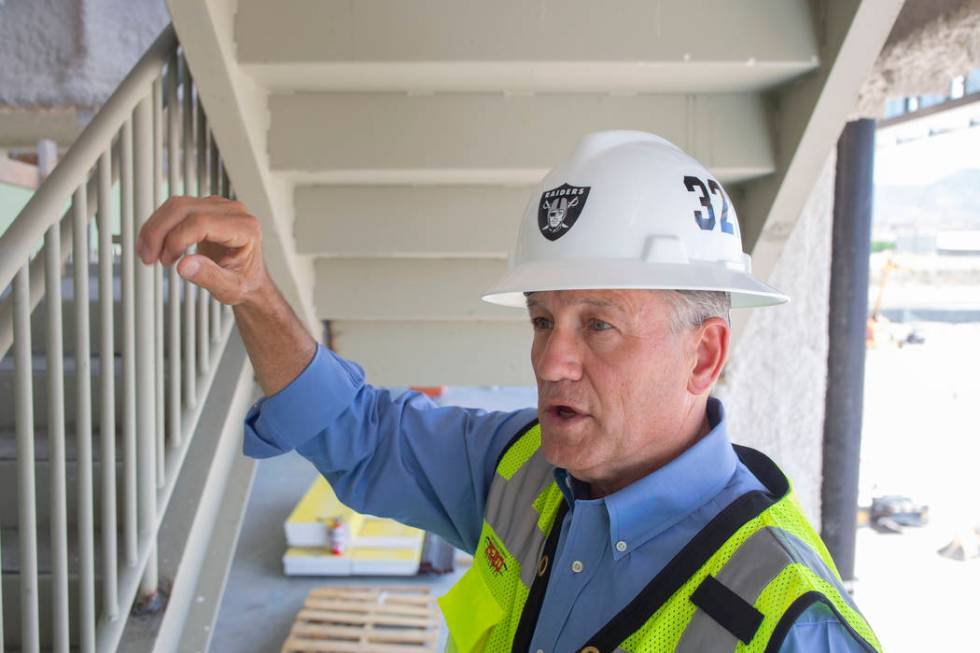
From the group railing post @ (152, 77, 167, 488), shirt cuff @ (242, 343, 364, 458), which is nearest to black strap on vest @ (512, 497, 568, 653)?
shirt cuff @ (242, 343, 364, 458)

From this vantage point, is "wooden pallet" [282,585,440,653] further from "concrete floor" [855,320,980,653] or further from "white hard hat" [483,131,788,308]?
"white hard hat" [483,131,788,308]

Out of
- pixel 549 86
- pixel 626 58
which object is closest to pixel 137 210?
pixel 549 86

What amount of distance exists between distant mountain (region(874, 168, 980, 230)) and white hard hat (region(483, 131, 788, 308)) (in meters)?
21.2

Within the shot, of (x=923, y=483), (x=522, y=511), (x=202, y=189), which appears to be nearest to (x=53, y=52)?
(x=202, y=189)

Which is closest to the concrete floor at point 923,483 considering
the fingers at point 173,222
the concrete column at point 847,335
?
the concrete column at point 847,335

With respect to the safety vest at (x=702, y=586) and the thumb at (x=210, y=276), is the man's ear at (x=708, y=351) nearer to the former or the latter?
the safety vest at (x=702, y=586)

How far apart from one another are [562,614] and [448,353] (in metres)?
2.22

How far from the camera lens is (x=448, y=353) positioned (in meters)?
3.42

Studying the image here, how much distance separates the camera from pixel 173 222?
1.28 metres

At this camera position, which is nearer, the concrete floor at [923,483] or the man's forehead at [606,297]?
the man's forehead at [606,297]

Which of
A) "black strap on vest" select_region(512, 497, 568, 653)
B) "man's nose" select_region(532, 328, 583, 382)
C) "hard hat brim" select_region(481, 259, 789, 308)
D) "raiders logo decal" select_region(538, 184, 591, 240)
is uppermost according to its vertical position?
"raiders logo decal" select_region(538, 184, 591, 240)

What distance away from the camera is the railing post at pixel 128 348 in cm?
195

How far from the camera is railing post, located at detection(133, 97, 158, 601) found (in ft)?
6.56

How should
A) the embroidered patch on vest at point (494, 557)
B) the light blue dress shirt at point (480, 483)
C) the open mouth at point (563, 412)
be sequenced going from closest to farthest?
the light blue dress shirt at point (480, 483)
the open mouth at point (563, 412)
the embroidered patch on vest at point (494, 557)
